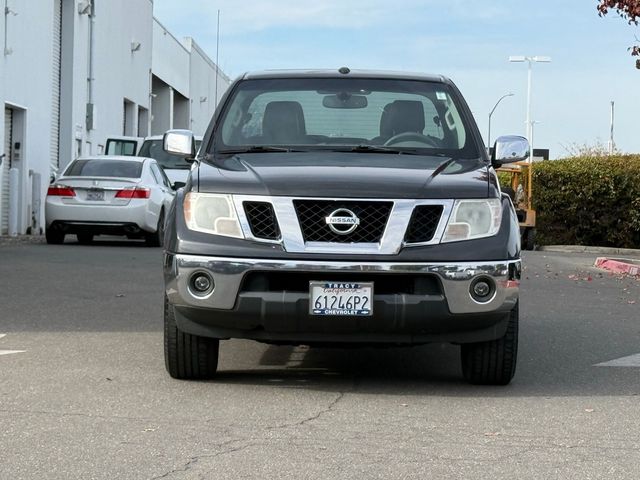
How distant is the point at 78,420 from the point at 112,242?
18.0m

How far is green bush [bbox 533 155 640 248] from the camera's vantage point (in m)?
30.6

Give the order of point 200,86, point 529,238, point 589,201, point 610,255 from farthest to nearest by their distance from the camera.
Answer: point 200,86
point 589,201
point 529,238
point 610,255

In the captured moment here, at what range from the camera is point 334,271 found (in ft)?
21.8

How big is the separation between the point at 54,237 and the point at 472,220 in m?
15.6

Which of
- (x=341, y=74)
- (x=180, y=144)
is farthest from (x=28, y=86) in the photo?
(x=180, y=144)

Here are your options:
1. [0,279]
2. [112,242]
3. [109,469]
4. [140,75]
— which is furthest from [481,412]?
[140,75]

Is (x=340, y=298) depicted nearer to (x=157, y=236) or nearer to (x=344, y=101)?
(x=344, y=101)

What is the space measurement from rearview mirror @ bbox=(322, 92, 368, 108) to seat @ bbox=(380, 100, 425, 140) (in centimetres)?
17

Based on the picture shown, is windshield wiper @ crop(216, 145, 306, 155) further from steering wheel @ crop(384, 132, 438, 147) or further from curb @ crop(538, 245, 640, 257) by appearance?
curb @ crop(538, 245, 640, 257)

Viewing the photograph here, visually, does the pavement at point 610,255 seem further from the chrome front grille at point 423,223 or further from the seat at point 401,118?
the chrome front grille at point 423,223

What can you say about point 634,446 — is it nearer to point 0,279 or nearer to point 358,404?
point 358,404

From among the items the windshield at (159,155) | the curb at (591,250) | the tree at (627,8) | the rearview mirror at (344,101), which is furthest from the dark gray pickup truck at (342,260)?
the curb at (591,250)

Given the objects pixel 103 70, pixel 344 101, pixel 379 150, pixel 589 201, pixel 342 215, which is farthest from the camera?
pixel 103 70

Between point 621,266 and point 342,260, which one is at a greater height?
point 342,260
